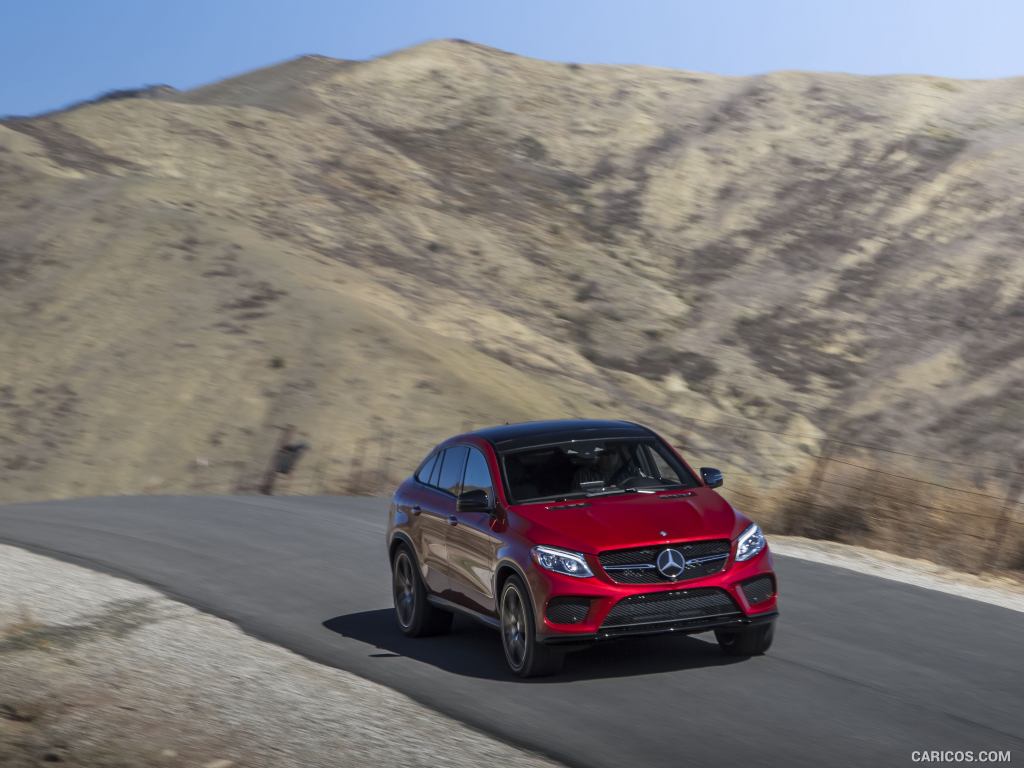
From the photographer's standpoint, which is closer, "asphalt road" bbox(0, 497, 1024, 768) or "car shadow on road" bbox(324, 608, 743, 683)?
"asphalt road" bbox(0, 497, 1024, 768)

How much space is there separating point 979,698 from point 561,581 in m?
2.55

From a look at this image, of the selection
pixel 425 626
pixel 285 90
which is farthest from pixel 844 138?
pixel 425 626

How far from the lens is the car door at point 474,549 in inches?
382

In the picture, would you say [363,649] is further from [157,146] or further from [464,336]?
[157,146]

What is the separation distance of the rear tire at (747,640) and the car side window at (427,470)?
2843 millimetres

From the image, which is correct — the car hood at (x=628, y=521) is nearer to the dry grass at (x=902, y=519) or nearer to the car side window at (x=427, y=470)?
the car side window at (x=427, y=470)

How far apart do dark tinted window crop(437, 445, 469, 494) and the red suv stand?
0.06 feet

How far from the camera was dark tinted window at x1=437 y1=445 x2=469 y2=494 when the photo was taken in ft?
35.0

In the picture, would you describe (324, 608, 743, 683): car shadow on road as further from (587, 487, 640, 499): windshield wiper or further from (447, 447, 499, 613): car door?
(587, 487, 640, 499): windshield wiper

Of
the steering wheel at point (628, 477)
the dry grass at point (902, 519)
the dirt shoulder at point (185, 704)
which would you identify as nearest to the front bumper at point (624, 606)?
the dirt shoulder at point (185, 704)

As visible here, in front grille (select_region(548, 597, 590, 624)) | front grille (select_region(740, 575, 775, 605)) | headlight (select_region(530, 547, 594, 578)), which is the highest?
headlight (select_region(530, 547, 594, 578))

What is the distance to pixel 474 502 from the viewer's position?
977 centimetres

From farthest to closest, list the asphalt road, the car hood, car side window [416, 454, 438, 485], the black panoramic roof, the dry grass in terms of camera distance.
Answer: the dry grass, car side window [416, 454, 438, 485], the black panoramic roof, the car hood, the asphalt road

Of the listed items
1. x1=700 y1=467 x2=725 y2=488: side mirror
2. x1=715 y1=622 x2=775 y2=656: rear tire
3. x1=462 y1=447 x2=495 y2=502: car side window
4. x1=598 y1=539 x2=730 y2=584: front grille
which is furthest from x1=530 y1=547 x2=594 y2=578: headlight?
x1=700 y1=467 x2=725 y2=488: side mirror
